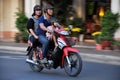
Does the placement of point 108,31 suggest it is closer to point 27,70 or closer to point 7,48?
point 7,48

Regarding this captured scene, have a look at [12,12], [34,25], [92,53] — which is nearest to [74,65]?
[34,25]

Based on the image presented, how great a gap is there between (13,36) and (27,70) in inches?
464

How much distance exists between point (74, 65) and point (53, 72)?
131 cm

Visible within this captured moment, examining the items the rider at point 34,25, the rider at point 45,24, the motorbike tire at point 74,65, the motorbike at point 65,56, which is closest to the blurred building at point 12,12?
A: the rider at point 34,25

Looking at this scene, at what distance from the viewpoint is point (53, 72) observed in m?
12.7

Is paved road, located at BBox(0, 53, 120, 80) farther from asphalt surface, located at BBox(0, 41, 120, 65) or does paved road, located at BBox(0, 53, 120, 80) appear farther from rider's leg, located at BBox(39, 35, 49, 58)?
asphalt surface, located at BBox(0, 41, 120, 65)

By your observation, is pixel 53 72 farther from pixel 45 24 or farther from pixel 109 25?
pixel 109 25

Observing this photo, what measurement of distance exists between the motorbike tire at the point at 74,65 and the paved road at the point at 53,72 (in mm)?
144

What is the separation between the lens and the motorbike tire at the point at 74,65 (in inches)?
450

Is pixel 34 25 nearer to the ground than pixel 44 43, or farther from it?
farther from it

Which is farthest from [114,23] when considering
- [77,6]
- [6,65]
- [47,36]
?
[47,36]

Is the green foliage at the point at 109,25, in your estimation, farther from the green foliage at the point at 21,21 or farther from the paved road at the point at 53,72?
the green foliage at the point at 21,21

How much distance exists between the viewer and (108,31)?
19297 millimetres

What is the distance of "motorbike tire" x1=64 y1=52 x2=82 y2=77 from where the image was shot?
11.4 m
